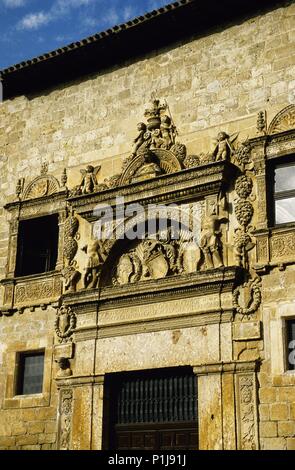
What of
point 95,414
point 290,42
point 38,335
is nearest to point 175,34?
point 290,42

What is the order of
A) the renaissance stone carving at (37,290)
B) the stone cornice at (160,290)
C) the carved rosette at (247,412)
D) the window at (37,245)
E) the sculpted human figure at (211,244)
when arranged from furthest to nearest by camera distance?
the window at (37,245)
the renaissance stone carving at (37,290)
the sculpted human figure at (211,244)
the stone cornice at (160,290)
the carved rosette at (247,412)

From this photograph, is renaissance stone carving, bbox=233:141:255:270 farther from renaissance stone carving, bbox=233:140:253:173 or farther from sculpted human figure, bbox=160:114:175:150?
sculpted human figure, bbox=160:114:175:150

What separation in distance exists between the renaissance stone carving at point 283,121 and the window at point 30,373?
5354 mm

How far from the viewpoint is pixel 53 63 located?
47.3 ft

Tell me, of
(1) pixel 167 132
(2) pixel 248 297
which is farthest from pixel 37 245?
(2) pixel 248 297

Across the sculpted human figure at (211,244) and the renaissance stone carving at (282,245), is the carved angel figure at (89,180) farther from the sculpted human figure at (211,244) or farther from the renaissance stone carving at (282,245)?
the renaissance stone carving at (282,245)

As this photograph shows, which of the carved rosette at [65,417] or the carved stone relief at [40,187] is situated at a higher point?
the carved stone relief at [40,187]

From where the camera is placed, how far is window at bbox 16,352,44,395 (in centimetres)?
1277

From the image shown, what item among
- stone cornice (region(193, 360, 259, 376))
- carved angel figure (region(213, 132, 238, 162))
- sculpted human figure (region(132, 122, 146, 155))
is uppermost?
sculpted human figure (region(132, 122, 146, 155))

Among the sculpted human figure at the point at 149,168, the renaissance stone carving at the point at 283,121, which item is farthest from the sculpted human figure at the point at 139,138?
the renaissance stone carving at the point at 283,121

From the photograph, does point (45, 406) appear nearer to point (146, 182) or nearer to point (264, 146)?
point (146, 182)

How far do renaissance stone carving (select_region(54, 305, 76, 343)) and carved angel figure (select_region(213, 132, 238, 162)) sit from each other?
3.54 meters

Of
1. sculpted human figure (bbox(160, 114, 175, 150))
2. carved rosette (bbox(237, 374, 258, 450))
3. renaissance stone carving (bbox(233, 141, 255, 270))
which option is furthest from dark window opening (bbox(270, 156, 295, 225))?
carved rosette (bbox(237, 374, 258, 450))

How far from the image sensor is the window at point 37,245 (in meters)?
13.8
